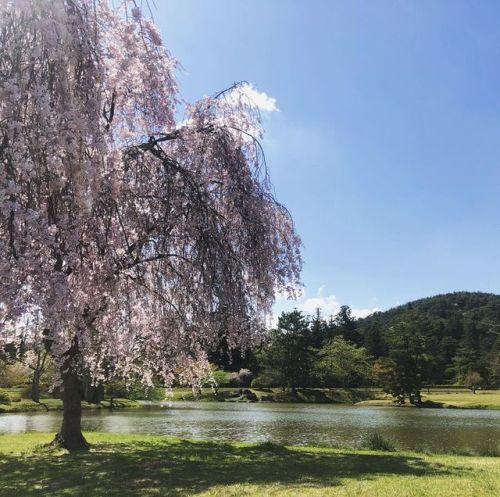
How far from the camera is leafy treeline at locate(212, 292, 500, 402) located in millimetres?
55750

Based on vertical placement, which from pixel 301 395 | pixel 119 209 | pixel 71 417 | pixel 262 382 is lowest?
pixel 301 395

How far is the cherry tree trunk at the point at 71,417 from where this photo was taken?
493 inches

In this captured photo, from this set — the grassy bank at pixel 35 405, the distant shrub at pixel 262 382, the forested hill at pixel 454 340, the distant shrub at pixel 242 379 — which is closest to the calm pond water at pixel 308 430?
the grassy bank at pixel 35 405

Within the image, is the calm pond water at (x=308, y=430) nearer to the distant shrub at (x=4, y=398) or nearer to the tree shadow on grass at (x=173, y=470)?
the tree shadow on grass at (x=173, y=470)

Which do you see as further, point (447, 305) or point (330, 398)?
point (447, 305)

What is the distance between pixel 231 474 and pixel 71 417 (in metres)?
5.51

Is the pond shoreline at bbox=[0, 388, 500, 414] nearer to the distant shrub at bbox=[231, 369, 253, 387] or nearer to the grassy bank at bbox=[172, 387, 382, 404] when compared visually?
the grassy bank at bbox=[172, 387, 382, 404]

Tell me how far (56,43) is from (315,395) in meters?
59.2

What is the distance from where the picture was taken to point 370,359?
75.8 m

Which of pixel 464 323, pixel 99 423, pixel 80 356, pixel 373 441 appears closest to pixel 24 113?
pixel 80 356

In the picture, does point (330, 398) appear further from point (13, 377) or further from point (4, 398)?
point (4, 398)

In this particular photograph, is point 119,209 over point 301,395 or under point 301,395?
over

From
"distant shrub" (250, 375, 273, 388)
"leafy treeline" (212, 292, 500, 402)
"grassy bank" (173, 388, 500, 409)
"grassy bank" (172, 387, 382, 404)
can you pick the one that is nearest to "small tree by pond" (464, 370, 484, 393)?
"leafy treeline" (212, 292, 500, 402)

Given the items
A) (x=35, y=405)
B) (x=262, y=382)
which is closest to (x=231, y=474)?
(x=35, y=405)
